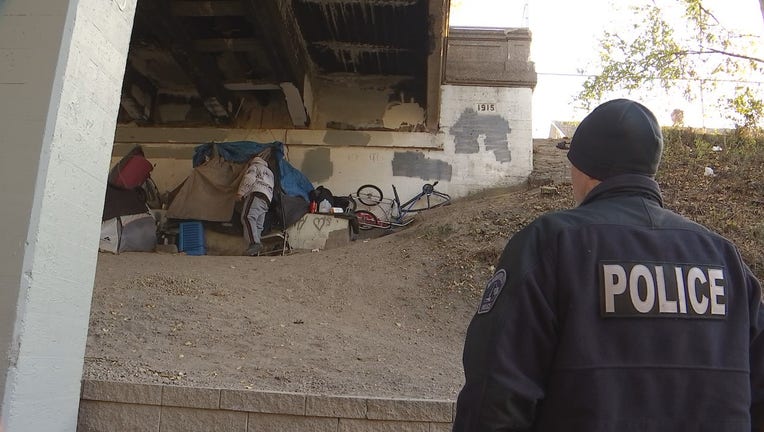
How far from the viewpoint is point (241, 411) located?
3.09 m

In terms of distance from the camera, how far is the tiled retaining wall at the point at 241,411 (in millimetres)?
3039

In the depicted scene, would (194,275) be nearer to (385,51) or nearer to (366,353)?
(366,353)

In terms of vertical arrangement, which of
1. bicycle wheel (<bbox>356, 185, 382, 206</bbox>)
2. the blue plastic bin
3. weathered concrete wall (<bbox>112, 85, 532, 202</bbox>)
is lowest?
the blue plastic bin

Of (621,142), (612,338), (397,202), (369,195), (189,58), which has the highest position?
(189,58)

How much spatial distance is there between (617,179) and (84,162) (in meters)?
2.56

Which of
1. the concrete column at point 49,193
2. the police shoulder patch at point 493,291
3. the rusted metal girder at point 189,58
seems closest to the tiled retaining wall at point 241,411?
the concrete column at point 49,193

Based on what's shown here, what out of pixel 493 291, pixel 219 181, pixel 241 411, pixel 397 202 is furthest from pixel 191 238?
pixel 493 291

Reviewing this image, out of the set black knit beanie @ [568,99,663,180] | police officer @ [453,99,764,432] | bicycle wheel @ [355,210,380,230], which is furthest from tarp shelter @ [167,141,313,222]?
police officer @ [453,99,764,432]

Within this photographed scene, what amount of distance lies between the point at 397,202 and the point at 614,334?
9170 millimetres

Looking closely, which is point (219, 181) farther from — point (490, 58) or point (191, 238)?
point (490, 58)

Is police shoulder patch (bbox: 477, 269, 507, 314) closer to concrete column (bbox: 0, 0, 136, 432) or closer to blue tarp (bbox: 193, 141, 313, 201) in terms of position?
concrete column (bbox: 0, 0, 136, 432)

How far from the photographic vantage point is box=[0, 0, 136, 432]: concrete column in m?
2.60

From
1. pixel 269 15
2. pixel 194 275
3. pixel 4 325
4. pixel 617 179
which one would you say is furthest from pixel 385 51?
pixel 617 179

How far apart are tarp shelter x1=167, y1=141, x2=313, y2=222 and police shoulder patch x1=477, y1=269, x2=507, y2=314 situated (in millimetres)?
8064
